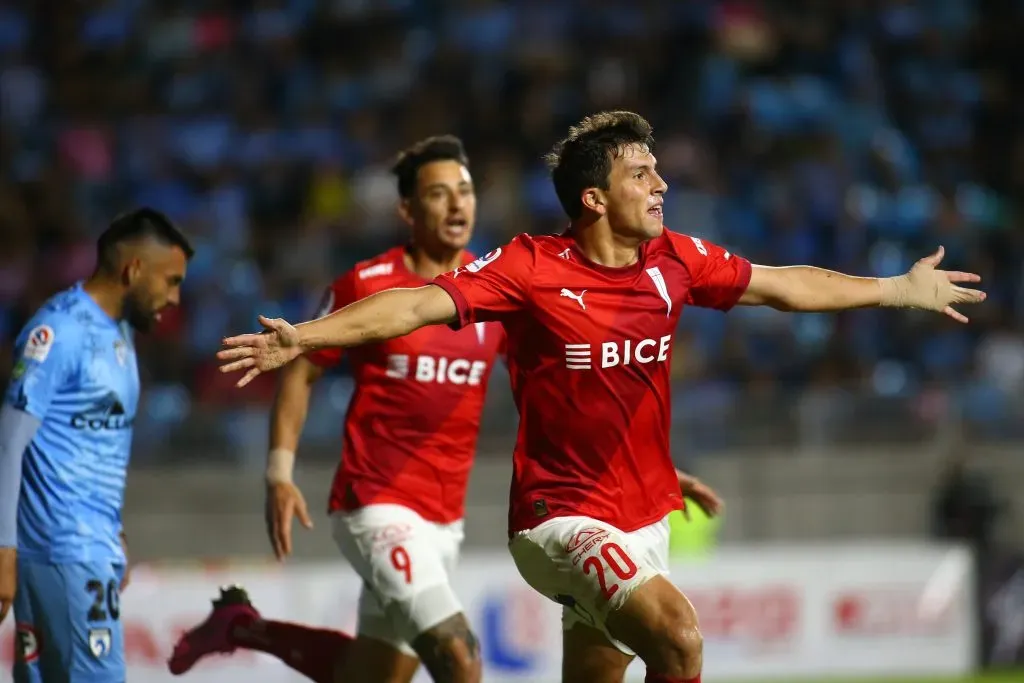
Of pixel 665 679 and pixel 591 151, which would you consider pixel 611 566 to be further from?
pixel 591 151

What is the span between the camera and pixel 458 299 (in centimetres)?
648

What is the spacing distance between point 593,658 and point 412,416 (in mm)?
1663

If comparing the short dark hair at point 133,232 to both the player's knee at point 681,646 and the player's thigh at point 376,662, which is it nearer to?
the player's thigh at point 376,662

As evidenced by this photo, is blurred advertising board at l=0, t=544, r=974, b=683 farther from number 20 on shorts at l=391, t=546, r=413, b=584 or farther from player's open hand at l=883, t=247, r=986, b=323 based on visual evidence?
player's open hand at l=883, t=247, r=986, b=323

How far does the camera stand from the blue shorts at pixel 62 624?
7.11 meters

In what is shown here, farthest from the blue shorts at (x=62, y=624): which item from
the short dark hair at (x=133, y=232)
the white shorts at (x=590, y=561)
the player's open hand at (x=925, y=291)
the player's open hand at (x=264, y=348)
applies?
the player's open hand at (x=925, y=291)

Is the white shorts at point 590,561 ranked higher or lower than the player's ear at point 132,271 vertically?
lower

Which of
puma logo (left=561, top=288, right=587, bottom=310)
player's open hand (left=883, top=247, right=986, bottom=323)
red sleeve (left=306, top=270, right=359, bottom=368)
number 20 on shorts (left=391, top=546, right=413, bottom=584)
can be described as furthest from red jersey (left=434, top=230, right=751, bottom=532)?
red sleeve (left=306, top=270, right=359, bottom=368)

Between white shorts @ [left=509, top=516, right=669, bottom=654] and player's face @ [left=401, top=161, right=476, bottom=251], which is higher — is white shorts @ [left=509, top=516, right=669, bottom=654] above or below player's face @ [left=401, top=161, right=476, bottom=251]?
below

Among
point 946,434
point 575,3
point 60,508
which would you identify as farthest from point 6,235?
point 60,508

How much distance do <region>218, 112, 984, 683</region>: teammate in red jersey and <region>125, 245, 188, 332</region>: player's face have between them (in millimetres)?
1595

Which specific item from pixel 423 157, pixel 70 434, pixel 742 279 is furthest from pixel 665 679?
pixel 423 157

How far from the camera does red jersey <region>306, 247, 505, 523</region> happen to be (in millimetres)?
8062

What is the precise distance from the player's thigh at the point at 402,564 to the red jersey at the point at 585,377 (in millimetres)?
1014
